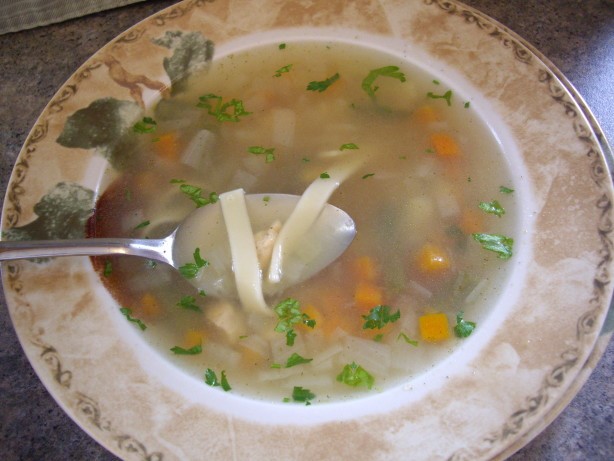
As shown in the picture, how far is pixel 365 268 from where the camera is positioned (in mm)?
2285

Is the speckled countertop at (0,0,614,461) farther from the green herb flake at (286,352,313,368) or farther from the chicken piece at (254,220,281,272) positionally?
the chicken piece at (254,220,281,272)

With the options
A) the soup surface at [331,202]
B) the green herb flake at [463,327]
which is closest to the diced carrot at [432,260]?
the soup surface at [331,202]

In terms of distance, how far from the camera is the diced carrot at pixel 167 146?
250cm

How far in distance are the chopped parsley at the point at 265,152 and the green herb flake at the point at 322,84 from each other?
366mm

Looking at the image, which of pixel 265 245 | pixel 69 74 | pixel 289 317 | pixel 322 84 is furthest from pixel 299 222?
pixel 69 74

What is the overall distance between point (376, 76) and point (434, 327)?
1.20 meters

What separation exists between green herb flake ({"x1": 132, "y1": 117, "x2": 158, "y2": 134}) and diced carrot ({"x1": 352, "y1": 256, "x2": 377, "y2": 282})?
1.11 meters

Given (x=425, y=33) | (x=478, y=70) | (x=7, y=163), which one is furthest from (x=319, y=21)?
(x=7, y=163)

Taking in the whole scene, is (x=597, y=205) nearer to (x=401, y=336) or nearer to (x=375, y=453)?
(x=401, y=336)

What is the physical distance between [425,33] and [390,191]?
72 centimetres

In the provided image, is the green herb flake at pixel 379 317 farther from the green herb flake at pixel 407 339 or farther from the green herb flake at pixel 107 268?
the green herb flake at pixel 107 268

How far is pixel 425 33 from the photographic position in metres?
2.42

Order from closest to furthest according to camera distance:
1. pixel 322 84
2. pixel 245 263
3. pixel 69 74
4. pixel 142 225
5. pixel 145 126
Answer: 1. pixel 245 263
2. pixel 142 225
3. pixel 145 126
4. pixel 322 84
5. pixel 69 74

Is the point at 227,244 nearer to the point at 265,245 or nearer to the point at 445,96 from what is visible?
the point at 265,245
